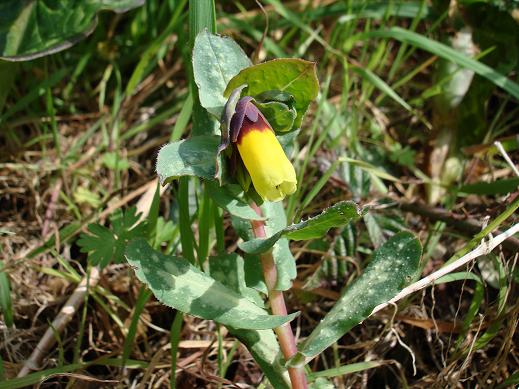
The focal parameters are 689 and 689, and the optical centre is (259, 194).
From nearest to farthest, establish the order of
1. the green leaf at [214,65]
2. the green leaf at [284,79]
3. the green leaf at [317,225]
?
1. the green leaf at [317,225]
2. the green leaf at [284,79]
3. the green leaf at [214,65]

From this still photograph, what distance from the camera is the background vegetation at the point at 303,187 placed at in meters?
2.15

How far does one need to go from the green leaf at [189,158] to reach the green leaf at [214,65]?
94mm

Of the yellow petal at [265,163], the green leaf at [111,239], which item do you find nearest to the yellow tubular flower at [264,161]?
the yellow petal at [265,163]

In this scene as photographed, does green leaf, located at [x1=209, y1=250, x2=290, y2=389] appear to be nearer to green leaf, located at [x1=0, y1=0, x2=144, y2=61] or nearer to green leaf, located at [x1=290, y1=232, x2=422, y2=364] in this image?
green leaf, located at [x1=290, y1=232, x2=422, y2=364]

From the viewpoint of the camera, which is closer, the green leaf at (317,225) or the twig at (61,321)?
the green leaf at (317,225)

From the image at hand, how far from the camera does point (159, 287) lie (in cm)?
170

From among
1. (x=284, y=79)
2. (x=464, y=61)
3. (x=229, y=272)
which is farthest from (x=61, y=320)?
(x=464, y=61)

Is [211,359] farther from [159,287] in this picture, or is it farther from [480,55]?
[480,55]

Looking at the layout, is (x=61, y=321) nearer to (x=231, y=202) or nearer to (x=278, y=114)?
(x=231, y=202)

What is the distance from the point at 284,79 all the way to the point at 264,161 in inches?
10.1

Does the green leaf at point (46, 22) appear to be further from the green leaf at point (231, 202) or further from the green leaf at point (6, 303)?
the green leaf at point (231, 202)

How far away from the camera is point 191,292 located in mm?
1738

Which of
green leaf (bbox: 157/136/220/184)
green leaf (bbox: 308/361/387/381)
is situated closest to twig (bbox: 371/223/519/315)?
green leaf (bbox: 308/361/387/381)

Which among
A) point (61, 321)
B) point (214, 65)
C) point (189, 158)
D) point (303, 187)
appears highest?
point (214, 65)
